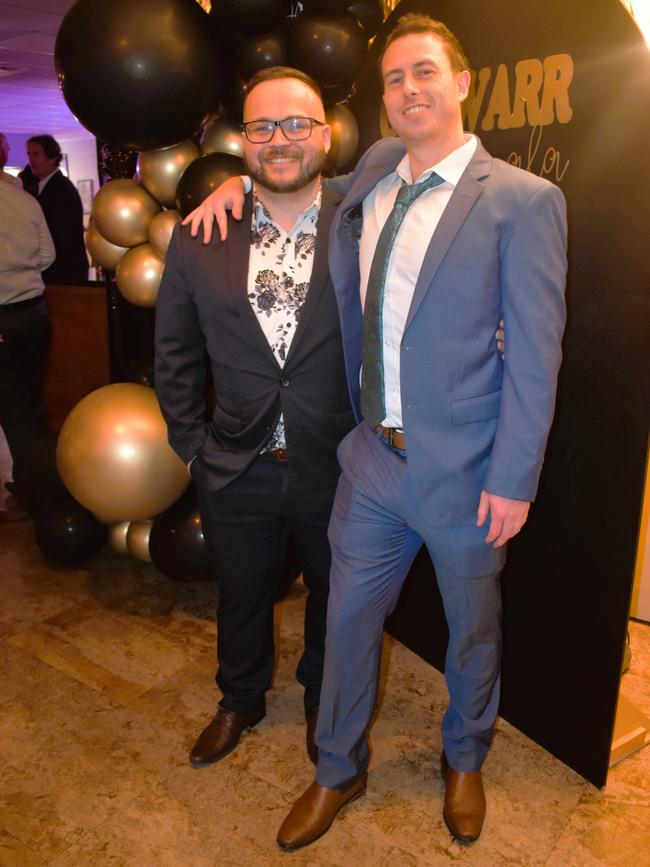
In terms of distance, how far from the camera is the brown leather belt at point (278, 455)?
1960 mm

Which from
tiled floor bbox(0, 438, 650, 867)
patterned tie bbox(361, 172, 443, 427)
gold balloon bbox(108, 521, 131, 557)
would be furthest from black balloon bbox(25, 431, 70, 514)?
patterned tie bbox(361, 172, 443, 427)

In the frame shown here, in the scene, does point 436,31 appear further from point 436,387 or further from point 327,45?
point 327,45

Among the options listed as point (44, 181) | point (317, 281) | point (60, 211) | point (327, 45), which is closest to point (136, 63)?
point (327, 45)

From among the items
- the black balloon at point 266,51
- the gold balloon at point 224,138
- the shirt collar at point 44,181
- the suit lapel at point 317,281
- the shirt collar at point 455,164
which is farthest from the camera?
the shirt collar at point 44,181

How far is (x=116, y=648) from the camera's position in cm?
274

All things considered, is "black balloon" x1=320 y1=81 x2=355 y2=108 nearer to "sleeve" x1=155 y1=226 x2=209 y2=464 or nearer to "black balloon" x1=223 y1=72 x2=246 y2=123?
A: "black balloon" x1=223 y1=72 x2=246 y2=123

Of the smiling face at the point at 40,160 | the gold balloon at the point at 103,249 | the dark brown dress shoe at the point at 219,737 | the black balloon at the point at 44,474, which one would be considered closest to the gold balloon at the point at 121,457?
the black balloon at the point at 44,474

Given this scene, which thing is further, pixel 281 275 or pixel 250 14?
pixel 250 14

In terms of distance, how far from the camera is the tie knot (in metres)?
1.65

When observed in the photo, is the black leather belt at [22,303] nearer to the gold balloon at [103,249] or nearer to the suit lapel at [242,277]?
the gold balloon at [103,249]

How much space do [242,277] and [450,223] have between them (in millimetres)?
545

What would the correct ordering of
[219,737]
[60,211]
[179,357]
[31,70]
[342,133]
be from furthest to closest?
[31,70] → [60,211] → [342,133] → [219,737] → [179,357]

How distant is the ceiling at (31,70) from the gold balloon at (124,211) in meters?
3.79

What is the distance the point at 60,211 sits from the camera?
530 centimetres
